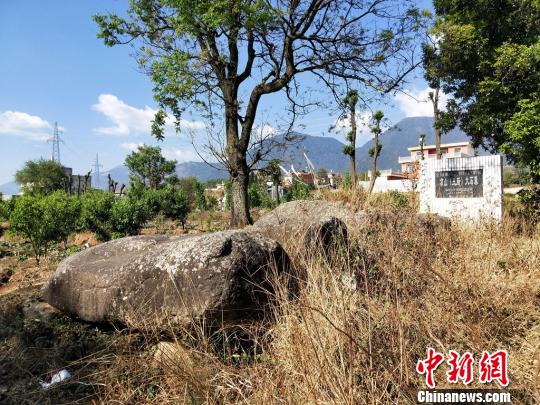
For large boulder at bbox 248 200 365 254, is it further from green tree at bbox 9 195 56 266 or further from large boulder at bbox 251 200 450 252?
green tree at bbox 9 195 56 266

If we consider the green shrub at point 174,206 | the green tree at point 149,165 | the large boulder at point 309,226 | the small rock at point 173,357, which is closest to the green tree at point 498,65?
the large boulder at point 309,226

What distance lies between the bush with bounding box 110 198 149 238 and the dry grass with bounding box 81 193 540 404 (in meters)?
7.68

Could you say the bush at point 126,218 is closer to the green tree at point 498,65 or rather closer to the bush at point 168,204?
the bush at point 168,204

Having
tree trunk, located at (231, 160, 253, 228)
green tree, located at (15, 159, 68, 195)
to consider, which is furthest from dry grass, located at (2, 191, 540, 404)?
green tree, located at (15, 159, 68, 195)

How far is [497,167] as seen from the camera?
9016 mm

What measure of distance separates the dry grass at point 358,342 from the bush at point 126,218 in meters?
7.68

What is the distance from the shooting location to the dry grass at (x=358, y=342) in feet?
6.64

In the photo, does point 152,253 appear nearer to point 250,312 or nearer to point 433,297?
point 250,312

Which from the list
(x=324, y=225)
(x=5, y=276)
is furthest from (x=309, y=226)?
(x=5, y=276)

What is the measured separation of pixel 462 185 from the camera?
31.3 ft

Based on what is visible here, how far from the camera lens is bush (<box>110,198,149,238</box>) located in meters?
10.2

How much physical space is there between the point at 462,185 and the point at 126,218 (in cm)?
847

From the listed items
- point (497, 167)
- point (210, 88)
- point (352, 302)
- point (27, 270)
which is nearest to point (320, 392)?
point (352, 302)

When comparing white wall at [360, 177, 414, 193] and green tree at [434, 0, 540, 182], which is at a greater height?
green tree at [434, 0, 540, 182]
